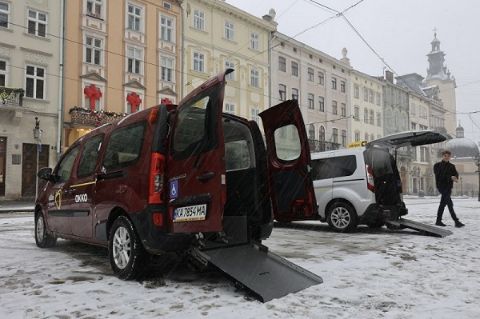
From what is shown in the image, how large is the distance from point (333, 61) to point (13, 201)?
3239 centimetres

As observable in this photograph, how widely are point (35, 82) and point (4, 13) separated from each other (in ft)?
11.9

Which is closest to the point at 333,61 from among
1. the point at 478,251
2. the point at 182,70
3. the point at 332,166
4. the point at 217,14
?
the point at 217,14

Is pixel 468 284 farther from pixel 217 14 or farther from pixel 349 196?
pixel 217 14

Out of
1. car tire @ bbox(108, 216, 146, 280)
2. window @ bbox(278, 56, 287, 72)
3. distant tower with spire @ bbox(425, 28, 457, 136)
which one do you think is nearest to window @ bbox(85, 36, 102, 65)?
window @ bbox(278, 56, 287, 72)

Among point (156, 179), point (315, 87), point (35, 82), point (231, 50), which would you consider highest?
point (231, 50)

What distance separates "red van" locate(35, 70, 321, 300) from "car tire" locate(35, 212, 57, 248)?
26.2 inches

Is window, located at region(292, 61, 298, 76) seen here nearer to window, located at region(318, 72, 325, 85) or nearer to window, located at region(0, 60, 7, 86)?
window, located at region(318, 72, 325, 85)

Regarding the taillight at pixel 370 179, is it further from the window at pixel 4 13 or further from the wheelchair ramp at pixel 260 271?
the window at pixel 4 13

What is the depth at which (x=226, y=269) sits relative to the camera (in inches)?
177

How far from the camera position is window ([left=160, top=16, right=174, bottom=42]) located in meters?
28.5

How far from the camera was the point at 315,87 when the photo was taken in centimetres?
4153

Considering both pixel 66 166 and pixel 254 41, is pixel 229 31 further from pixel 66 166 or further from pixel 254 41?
pixel 66 166

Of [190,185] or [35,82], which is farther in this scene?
[35,82]

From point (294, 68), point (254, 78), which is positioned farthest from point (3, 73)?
point (294, 68)
